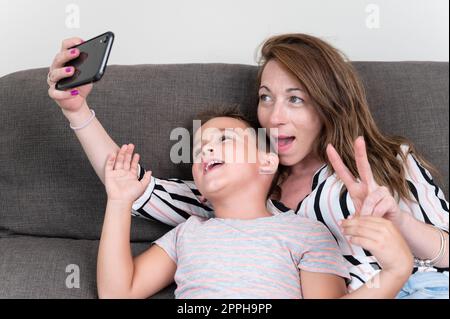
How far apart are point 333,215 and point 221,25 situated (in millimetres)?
950

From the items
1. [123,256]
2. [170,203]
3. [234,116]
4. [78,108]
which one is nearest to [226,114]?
[234,116]

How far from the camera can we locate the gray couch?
1.63 metres

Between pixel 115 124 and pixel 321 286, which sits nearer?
pixel 321 286

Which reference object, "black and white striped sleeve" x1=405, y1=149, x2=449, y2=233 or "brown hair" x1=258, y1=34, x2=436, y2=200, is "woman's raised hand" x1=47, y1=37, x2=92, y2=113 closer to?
"brown hair" x1=258, y1=34, x2=436, y2=200

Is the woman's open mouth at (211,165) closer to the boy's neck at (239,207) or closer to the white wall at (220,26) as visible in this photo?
the boy's neck at (239,207)

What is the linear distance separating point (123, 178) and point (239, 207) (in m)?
0.29

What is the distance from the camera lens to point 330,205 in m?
1.41

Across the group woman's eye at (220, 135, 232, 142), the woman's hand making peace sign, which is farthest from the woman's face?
the woman's hand making peace sign

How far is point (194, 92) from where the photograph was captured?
5.56 ft

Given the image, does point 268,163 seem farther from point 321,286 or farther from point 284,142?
point 321,286

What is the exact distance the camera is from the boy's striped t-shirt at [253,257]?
4.05 ft

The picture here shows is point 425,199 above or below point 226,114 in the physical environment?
below

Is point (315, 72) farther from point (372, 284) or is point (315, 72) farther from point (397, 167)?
point (372, 284)

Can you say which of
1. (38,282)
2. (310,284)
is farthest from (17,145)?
(310,284)
